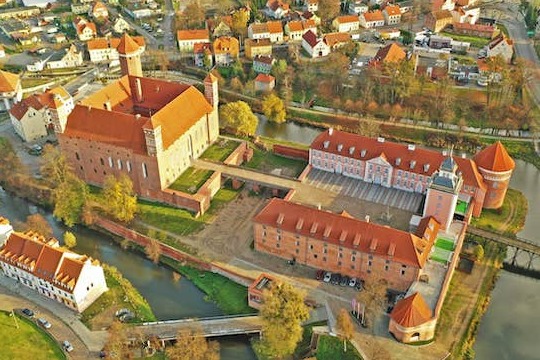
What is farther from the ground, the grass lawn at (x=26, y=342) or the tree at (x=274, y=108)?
the tree at (x=274, y=108)

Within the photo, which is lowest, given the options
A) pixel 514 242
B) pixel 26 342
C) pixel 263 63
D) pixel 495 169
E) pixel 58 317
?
pixel 26 342

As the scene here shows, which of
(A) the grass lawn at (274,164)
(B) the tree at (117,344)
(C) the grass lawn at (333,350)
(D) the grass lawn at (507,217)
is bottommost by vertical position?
(C) the grass lawn at (333,350)

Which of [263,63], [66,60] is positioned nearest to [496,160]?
[263,63]

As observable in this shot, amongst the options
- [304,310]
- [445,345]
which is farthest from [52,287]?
[445,345]

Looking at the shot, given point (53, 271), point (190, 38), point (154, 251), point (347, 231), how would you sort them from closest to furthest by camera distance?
1. point (53, 271)
2. point (347, 231)
3. point (154, 251)
4. point (190, 38)

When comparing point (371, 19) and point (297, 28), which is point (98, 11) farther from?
point (371, 19)

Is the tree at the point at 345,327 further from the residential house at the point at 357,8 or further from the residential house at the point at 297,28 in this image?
the residential house at the point at 357,8

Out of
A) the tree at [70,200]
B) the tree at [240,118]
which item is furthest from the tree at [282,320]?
the tree at [240,118]
